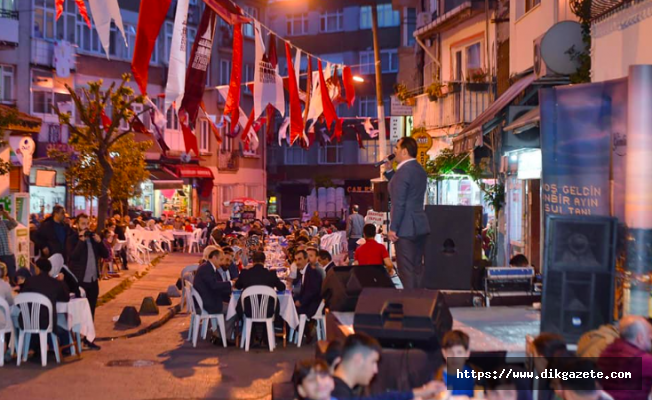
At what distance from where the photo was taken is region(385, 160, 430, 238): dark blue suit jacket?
28.1 ft

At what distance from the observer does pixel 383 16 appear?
61.1 meters

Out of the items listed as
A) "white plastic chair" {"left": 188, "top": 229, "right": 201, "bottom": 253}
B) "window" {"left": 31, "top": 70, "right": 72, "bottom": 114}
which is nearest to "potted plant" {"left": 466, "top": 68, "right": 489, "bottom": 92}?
"white plastic chair" {"left": 188, "top": 229, "right": 201, "bottom": 253}

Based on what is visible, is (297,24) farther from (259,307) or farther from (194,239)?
(259,307)

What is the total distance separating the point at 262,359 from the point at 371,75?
50594 millimetres

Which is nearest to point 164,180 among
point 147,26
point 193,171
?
point 193,171

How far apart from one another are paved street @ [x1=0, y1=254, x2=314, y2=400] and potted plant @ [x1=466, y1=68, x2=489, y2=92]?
1189 cm

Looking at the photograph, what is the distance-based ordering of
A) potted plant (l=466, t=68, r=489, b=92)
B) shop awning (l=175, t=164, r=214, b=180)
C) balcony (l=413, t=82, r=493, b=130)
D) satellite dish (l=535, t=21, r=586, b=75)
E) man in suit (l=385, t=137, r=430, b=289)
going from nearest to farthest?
man in suit (l=385, t=137, r=430, b=289) → satellite dish (l=535, t=21, r=586, b=75) → potted plant (l=466, t=68, r=489, b=92) → balcony (l=413, t=82, r=493, b=130) → shop awning (l=175, t=164, r=214, b=180)

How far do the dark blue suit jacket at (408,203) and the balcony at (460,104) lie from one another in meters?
14.2

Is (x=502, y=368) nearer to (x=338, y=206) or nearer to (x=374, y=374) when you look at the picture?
(x=374, y=374)

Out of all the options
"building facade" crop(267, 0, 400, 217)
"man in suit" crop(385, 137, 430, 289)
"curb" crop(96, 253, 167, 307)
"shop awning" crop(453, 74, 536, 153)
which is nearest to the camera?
"man in suit" crop(385, 137, 430, 289)

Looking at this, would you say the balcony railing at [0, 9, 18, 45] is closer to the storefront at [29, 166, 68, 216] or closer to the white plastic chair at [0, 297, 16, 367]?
the storefront at [29, 166, 68, 216]

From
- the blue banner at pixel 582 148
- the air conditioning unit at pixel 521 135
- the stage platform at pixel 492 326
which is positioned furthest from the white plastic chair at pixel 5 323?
the air conditioning unit at pixel 521 135

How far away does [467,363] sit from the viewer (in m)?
6.11

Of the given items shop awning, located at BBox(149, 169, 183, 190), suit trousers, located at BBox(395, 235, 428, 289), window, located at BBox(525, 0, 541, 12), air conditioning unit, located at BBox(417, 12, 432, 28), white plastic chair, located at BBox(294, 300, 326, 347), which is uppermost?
air conditioning unit, located at BBox(417, 12, 432, 28)
